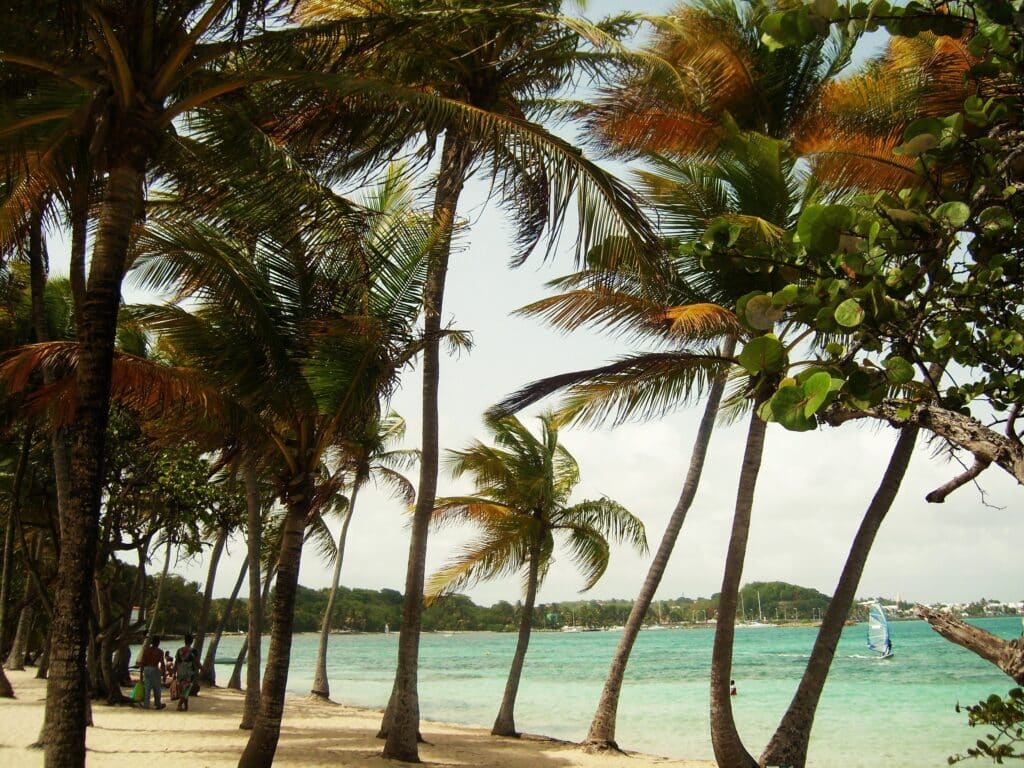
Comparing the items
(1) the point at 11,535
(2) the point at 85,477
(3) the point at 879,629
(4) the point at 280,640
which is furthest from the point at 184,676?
(3) the point at 879,629

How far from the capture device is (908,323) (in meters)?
2.13

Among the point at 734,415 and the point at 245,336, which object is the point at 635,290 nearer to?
the point at 734,415

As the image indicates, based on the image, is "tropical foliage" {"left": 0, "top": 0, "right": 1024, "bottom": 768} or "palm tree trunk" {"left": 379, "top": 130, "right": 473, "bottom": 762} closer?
"tropical foliage" {"left": 0, "top": 0, "right": 1024, "bottom": 768}

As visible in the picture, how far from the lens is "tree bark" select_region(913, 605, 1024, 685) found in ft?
6.83

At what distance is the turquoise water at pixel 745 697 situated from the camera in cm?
2048

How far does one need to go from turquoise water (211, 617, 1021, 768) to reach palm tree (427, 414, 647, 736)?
4.77 metres

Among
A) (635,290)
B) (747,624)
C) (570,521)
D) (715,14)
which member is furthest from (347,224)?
(747,624)

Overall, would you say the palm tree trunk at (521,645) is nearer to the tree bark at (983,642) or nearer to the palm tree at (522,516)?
the palm tree at (522,516)

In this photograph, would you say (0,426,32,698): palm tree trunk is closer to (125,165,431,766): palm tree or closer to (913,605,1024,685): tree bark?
(125,165,431,766): palm tree

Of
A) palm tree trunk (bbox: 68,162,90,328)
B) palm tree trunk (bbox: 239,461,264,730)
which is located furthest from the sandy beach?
palm tree trunk (bbox: 68,162,90,328)

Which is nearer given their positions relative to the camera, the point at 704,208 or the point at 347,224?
the point at 347,224

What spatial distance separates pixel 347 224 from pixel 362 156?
1.86 metres

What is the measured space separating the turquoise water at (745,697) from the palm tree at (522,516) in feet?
15.6

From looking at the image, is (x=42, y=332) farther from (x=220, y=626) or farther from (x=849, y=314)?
(x=220, y=626)
